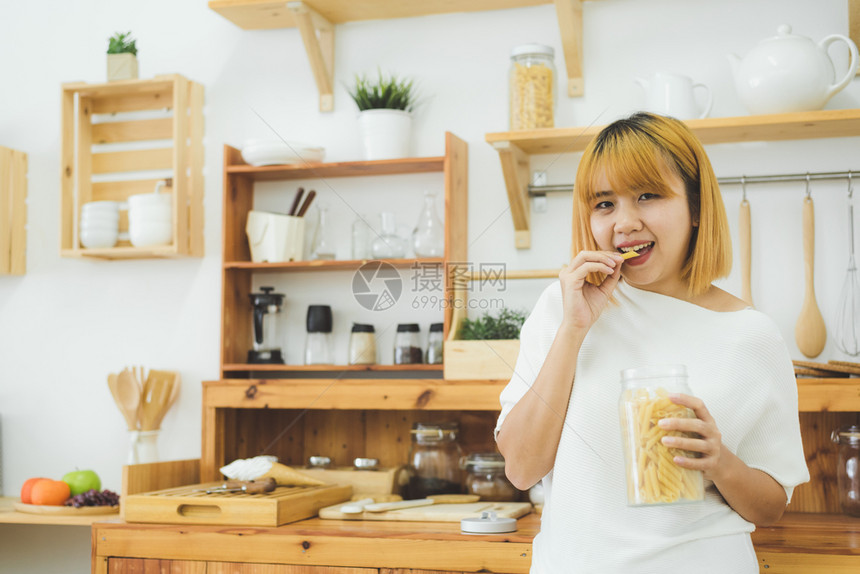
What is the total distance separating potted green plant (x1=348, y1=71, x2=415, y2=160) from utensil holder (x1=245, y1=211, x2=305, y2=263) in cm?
26

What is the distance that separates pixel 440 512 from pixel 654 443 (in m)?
0.88

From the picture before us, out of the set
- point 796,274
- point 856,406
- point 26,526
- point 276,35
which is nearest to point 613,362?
point 856,406

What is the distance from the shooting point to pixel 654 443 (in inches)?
38.0

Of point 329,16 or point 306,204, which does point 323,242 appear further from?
point 329,16

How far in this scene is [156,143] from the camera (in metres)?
2.46

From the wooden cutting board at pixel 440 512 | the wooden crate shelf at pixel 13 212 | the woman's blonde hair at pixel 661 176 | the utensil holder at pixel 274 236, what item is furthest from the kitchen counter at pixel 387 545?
the wooden crate shelf at pixel 13 212

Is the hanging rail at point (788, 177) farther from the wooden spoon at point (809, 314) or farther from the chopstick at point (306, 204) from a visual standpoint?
the chopstick at point (306, 204)

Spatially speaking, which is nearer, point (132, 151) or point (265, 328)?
point (265, 328)

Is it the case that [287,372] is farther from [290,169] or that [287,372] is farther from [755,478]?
[755,478]

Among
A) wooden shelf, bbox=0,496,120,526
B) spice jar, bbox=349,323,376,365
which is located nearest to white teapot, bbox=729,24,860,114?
spice jar, bbox=349,323,376,365

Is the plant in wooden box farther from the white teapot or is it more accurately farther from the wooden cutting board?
the white teapot

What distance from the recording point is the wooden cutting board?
1.74 metres

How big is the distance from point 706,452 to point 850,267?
1.21 metres

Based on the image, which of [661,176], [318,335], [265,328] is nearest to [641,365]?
[661,176]
